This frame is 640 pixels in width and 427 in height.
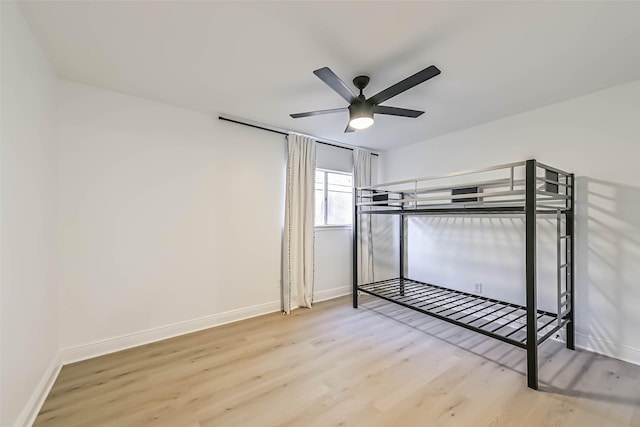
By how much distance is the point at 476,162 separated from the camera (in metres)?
3.17

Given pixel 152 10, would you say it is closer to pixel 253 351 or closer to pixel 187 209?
pixel 187 209

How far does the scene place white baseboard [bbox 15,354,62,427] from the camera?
1.47m

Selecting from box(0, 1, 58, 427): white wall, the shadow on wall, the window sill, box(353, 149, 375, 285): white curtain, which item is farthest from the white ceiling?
the window sill

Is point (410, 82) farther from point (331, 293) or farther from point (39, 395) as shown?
point (39, 395)

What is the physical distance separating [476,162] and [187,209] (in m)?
3.49

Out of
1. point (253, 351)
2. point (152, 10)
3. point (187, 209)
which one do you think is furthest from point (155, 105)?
point (253, 351)

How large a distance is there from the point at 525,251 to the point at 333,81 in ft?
7.25

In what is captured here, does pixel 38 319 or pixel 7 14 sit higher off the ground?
pixel 7 14

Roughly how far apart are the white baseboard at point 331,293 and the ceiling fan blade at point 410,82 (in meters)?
2.71

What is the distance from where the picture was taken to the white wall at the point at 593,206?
7.04ft

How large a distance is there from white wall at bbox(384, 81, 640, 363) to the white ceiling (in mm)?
242

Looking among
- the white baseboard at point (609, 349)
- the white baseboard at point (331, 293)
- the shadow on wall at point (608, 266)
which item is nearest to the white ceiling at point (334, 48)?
the shadow on wall at point (608, 266)

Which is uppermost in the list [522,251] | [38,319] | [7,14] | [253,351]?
[7,14]

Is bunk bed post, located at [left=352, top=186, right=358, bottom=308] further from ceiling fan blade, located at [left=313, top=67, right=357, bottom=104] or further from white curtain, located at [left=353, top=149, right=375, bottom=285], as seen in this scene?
ceiling fan blade, located at [left=313, top=67, right=357, bottom=104]
